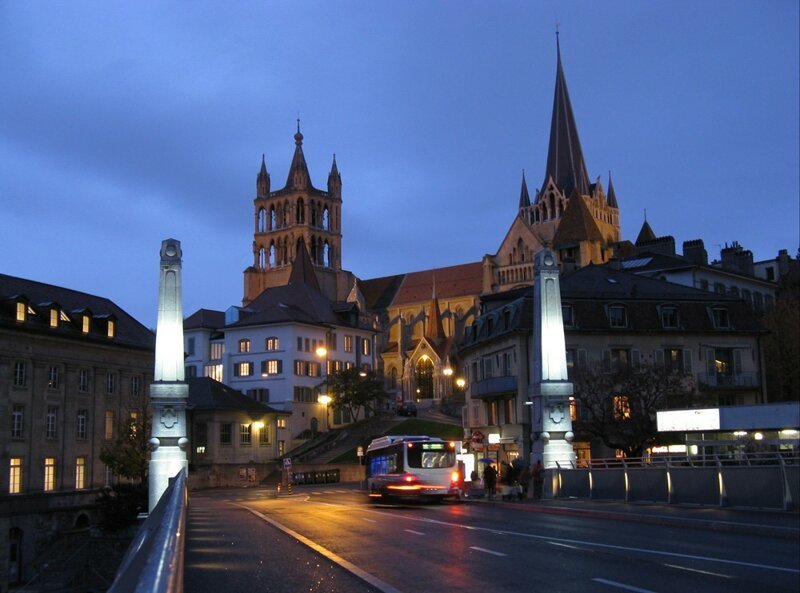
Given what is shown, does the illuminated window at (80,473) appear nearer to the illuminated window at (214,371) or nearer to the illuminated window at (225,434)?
the illuminated window at (225,434)

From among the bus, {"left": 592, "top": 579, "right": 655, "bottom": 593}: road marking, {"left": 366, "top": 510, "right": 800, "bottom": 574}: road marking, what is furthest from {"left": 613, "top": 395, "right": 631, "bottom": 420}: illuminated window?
{"left": 592, "top": 579, "right": 655, "bottom": 593}: road marking

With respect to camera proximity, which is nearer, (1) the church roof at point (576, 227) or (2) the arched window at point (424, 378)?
(2) the arched window at point (424, 378)

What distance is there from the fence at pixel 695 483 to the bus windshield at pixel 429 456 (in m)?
6.17

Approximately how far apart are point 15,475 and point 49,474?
2717 millimetres

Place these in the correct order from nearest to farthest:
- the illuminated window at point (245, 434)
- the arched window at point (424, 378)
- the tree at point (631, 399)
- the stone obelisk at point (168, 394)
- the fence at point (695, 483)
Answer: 1. the fence at point (695, 483)
2. the stone obelisk at point (168, 394)
3. the tree at point (631, 399)
4. the illuminated window at point (245, 434)
5. the arched window at point (424, 378)

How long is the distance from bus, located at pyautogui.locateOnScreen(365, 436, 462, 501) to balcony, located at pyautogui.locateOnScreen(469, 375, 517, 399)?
17528mm

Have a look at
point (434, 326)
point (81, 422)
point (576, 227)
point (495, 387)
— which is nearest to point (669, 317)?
point (495, 387)

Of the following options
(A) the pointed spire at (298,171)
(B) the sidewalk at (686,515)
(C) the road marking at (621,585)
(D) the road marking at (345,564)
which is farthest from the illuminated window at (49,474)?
(A) the pointed spire at (298,171)

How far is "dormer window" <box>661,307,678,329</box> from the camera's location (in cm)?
5709

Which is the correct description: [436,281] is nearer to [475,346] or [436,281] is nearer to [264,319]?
[264,319]

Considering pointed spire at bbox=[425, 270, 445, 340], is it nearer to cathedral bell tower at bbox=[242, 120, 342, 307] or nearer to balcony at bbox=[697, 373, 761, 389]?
cathedral bell tower at bbox=[242, 120, 342, 307]

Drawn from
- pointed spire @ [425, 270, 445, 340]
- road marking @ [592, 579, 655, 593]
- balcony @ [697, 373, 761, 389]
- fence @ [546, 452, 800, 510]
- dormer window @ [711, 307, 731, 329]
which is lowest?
road marking @ [592, 579, 655, 593]

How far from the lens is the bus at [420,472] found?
37.5m

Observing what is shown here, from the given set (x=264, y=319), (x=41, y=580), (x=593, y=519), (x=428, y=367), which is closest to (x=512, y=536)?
(x=593, y=519)
